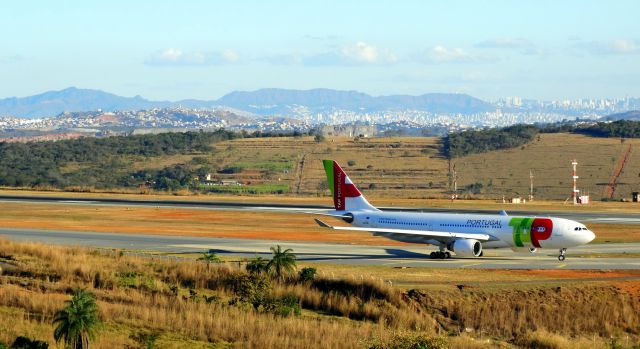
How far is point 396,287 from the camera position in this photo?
43.6 metres

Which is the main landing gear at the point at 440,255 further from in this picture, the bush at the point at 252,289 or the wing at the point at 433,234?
the bush at the point at 252,289

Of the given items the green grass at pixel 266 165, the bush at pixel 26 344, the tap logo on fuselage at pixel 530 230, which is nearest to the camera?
the bush at pixel 26 344

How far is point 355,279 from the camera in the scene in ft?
143

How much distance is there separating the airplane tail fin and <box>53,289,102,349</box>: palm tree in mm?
36436

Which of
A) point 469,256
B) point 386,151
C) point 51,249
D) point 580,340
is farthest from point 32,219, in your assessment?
point 386,151

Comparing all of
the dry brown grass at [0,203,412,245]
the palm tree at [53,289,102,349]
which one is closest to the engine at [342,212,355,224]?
the dry brown grass at [0,203,412,245]

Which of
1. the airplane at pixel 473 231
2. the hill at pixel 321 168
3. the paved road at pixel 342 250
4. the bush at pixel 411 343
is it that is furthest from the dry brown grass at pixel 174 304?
the hill at pixel 321 168

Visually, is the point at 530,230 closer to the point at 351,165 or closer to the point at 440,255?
the point at 440,255

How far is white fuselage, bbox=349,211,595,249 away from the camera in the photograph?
55.0 meters

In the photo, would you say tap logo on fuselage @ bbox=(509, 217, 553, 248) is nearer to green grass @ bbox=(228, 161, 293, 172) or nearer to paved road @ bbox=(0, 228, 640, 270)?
paved road @ bbox=(0, 228, 640, 270)

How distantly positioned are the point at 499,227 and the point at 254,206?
48.0 metres

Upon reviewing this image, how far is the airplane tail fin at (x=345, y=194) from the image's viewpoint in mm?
65062

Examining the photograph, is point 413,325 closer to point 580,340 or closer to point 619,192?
point 580,340

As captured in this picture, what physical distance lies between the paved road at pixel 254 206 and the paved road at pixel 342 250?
19.1 meters
